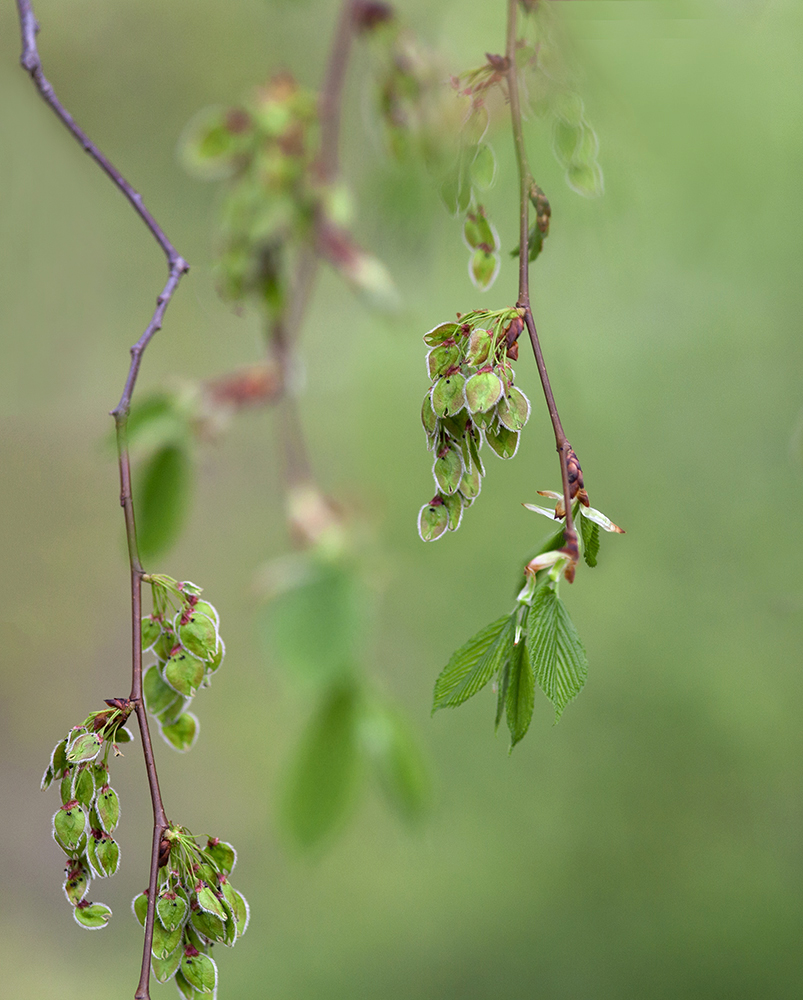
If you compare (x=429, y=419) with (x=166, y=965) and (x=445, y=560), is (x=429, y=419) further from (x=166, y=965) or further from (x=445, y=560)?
(x=445, y=560)

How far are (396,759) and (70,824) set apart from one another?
1.65 ft

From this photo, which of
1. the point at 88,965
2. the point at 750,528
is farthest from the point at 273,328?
the point at 88,965

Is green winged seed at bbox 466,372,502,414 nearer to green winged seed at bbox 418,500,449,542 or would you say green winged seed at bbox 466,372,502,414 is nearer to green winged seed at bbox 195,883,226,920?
green winged seed at bbox 418,500,449,542

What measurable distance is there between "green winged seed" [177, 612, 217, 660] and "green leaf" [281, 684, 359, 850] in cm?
45

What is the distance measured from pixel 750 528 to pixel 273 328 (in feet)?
5.13

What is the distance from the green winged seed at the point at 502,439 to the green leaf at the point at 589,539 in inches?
1.9

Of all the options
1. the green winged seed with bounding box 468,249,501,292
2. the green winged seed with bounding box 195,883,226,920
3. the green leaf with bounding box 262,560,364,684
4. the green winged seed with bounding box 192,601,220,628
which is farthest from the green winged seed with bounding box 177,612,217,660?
the green leaf with bounding box 262,560,364,684

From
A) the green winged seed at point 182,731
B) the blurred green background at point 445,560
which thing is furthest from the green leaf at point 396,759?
the blurred green background at point 445,560

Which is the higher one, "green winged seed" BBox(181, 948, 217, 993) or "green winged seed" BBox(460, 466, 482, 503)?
"green winged seed" BBox(460, 466, 482, 503)

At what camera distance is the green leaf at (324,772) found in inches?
34.1

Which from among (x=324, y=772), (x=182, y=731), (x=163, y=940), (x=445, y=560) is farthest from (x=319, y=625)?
(x=445, y=560)

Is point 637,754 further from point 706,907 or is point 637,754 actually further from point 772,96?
point 772,96

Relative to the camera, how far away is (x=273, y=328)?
980 mm

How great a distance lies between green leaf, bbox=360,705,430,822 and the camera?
34.4 inches
